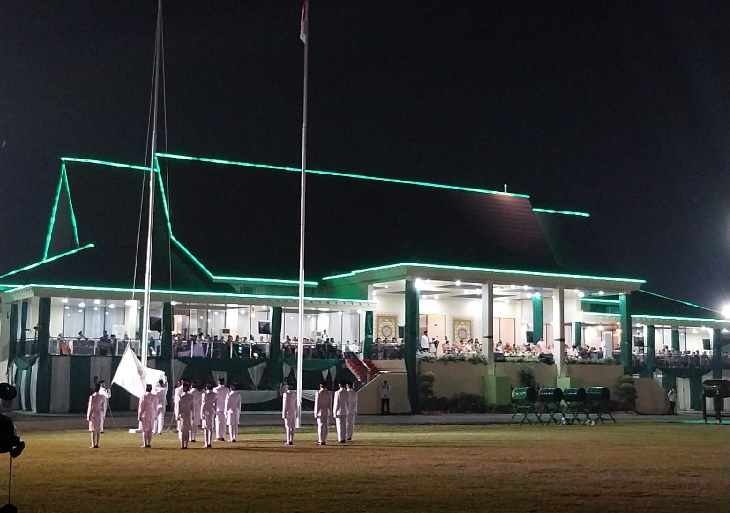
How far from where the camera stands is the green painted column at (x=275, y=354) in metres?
38.0

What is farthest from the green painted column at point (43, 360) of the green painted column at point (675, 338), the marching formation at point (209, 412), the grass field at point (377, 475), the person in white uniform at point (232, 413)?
the green painted column at point (675, 338)

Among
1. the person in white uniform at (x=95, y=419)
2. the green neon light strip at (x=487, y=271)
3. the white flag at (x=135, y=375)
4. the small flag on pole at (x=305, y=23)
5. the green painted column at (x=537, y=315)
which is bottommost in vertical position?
the person in white uniform at (x=95, y=419)

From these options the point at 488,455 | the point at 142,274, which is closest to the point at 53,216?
the point at 142,274

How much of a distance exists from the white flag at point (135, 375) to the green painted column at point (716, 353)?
35237 mm

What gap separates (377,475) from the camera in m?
14.4

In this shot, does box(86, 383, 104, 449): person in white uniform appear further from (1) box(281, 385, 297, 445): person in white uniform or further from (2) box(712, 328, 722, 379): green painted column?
(2) box(712, 328, 722, 379): green painted column

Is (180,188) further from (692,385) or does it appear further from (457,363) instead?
(692,385)

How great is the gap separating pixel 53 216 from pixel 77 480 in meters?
31.2

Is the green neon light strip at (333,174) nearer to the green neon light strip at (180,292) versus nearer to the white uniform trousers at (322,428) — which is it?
the green neon light strip at (180,292)

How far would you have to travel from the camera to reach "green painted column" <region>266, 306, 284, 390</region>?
125 ft

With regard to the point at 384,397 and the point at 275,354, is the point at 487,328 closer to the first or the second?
the point at 384,397

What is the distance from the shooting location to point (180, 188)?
42.6 meters

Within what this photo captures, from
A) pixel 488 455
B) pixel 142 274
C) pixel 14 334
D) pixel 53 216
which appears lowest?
pixel 488 455

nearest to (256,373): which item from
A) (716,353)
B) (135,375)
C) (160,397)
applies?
(135,375)
